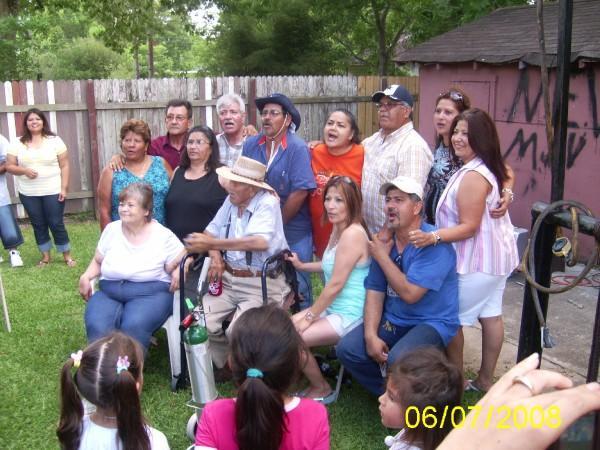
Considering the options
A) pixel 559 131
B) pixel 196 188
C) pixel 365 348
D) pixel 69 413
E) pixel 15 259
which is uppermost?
pixel 559 131

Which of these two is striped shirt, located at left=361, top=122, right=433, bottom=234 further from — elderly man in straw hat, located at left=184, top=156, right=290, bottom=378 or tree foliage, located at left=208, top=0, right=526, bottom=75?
tree foliage, located at left=208, top=0, right=526, bottom=75

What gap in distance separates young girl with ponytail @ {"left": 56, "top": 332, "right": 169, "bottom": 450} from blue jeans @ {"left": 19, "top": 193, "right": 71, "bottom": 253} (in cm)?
491

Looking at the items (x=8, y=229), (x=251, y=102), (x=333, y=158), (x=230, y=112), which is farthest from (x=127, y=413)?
(x=251, y=102)

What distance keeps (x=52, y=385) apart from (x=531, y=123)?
19.2ft

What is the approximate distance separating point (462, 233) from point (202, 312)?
5.52 feet

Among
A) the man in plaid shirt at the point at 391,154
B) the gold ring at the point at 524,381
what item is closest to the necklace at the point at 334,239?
the man in plaid shirt at the point at 391,154

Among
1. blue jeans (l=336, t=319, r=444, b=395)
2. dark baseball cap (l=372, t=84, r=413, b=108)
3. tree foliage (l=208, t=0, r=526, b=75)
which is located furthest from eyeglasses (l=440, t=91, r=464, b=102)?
tree foliage (l=208, t=0, r=526, b=75)

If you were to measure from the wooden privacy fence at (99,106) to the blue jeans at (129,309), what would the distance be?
542 centimetres

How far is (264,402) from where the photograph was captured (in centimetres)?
224

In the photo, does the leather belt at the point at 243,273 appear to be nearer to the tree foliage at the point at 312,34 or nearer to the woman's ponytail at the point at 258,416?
the woman's ponytail at the point at 258,416

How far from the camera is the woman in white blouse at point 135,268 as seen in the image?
4344 millimetres

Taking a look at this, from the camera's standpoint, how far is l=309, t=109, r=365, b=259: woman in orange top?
470cm

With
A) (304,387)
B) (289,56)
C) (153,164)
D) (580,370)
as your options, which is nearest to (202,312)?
(304,387)

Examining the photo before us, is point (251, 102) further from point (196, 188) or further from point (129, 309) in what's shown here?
point (129, 309)
